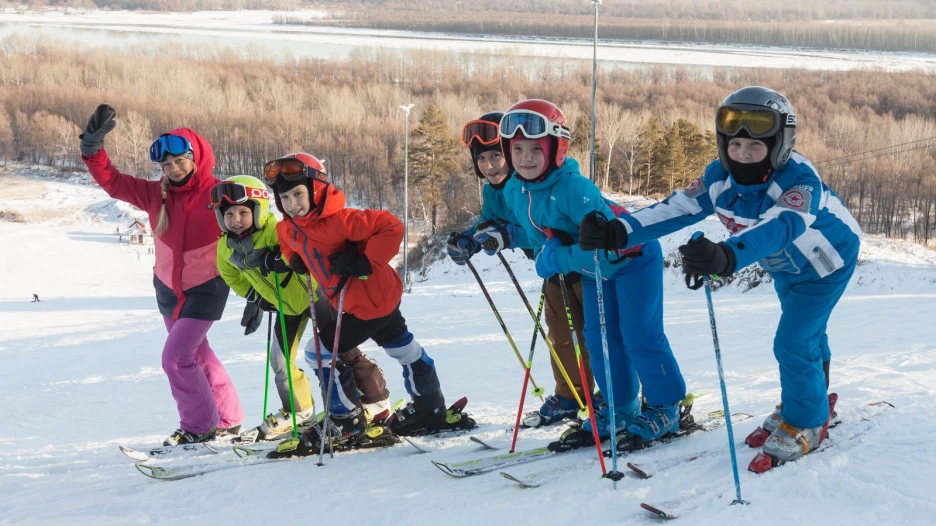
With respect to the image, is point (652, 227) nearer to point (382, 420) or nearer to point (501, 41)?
point (382, 420)

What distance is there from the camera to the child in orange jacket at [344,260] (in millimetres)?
3951

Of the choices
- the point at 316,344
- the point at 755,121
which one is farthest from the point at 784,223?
the point at 316,344

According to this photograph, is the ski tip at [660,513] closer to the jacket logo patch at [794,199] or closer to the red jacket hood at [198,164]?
the jacket logo patch at [794,199]

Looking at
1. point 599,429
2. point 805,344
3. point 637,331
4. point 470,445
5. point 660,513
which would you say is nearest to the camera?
point 660,513

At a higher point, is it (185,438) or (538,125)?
(538,125)

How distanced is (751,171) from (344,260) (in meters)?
2.02

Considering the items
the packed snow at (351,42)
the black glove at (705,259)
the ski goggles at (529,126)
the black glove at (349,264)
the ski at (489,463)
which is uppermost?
the packed snow at (351,42)

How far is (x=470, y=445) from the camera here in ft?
13.9

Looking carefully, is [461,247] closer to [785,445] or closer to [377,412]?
[377,412]

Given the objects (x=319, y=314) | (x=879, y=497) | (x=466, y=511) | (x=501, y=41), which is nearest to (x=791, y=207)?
(x=879, y=497)

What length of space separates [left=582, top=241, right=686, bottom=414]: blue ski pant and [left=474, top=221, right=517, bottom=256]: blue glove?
0.62 metres

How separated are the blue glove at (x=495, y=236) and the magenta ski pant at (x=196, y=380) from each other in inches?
72.0

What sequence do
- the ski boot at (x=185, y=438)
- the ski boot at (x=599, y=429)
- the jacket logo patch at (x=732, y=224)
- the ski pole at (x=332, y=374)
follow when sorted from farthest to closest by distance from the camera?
the ski boot at (x=185, y=438)
the ski pole at (x=332, y=374)
the ski boot at (x=599, y=429)
the jacket logo patch at (x=732, y=224)

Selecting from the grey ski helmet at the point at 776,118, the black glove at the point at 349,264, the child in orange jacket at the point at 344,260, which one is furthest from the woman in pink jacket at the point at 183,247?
the grey ski helmet at the point at 776,118
